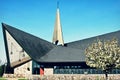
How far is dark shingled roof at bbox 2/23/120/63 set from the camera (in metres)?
46.1

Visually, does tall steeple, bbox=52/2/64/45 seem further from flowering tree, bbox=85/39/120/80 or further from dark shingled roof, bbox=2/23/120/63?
flowering tree, bbox=85/39/120/80

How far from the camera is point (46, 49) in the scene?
53938mm

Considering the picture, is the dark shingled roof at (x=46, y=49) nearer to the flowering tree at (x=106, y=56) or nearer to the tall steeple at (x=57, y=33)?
the tall steeple at (x=57, y=33)

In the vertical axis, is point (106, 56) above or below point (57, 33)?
below

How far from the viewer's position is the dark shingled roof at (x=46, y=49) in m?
46.1

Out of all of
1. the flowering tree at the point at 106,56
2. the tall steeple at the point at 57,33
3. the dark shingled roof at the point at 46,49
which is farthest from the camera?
the tall steeple at the point at 57,33

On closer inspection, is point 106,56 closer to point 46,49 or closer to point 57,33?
point 46,49

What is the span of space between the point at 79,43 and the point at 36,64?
14.0 m

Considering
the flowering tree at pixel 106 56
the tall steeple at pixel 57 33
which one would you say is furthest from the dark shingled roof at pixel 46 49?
the flowering tree at pixel 106 56

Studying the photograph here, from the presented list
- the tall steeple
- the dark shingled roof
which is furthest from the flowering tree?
the tall steeple

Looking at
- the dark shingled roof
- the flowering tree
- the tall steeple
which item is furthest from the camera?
the tall steeple

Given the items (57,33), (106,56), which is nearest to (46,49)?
(57,33)

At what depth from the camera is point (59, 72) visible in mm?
46938

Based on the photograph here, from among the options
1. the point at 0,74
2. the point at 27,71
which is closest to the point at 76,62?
the point at 27,71
